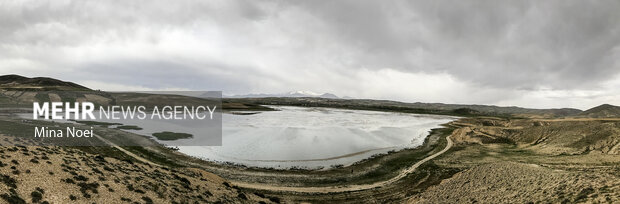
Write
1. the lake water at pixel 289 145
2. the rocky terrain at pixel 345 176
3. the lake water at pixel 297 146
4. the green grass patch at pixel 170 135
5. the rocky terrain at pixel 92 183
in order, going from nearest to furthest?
the rocky terrain at pixel 92 183 < the rocky terrain at pixel 345 176 < the lake water at pixel 297 146 < the lake water at pixel 289 145 < the green grass patch at pixel 170 135

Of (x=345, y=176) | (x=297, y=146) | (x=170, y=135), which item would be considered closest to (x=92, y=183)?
(x=345, y=176)

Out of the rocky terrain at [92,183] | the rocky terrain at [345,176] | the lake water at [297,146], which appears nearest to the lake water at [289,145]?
the lake water at [297,146]

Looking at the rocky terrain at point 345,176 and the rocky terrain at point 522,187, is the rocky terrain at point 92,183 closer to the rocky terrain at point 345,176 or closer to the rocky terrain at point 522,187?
the rocky terrain at point 345,176

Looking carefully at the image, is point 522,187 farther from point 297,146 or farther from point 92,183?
point 297,146

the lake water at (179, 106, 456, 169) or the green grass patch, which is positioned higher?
the green grass patch

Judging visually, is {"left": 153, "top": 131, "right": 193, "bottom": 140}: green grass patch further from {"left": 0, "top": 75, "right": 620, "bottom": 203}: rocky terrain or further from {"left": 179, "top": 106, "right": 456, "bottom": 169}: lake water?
{"left": 0, "top": 75, "right": 620, "bottom": 203}: rocky terrain

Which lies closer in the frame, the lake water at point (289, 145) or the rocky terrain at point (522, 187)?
the rocky terrain at point (522, 187)

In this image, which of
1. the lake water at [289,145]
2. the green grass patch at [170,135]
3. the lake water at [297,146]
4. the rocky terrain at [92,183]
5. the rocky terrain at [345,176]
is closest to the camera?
the rocky terrain at [92,183]

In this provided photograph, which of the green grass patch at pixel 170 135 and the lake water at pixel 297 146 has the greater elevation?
the green grass patch at pixel 170 135

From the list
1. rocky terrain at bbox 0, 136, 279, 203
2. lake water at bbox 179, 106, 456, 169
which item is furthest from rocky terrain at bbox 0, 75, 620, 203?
lake water at bbox 179, 106, 456, 169

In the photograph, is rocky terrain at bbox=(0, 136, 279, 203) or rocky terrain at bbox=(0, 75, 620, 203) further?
rocky terrain at bbox=(0, 75, 620, 203)

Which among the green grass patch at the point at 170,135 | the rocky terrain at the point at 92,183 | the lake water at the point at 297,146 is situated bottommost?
the lake water at the point at 297,146

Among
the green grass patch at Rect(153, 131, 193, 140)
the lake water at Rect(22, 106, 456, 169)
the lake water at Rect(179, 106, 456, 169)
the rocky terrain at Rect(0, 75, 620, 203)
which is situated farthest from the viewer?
the green grass patch at Rect(153, 131, 193, 140)

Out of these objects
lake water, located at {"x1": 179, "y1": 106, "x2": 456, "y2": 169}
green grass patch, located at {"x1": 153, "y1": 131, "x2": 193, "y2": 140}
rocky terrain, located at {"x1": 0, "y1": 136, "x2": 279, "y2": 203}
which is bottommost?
lake water, located at {"x1": 179, "y1": 106, "x2": 456, "y2": 169}
